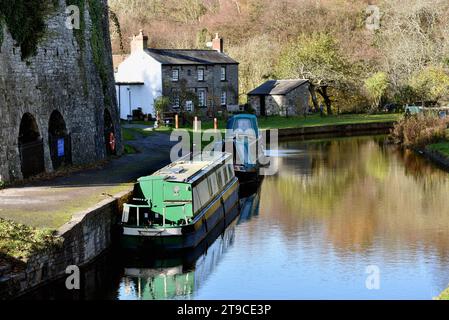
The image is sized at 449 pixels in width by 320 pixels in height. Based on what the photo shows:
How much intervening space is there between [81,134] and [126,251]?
911 cm

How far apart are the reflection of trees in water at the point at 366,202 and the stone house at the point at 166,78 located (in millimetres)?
15765

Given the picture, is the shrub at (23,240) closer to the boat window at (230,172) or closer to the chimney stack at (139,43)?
the boat window at (230,172)

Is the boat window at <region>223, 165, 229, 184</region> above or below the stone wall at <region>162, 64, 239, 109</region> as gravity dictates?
below

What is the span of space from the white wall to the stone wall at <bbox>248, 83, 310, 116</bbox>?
9.89m

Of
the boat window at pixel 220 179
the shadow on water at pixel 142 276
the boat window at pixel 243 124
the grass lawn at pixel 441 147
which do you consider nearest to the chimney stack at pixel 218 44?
the grass lawn at pixel 441 147

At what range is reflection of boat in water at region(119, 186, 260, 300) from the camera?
17.6 metres

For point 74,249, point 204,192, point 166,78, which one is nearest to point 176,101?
point 166,78

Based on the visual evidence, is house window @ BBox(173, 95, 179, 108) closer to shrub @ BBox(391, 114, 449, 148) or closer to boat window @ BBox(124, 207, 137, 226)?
shrub @ BBox(391, 114, 449, 148)

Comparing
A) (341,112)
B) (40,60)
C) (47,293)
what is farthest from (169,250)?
(341,112)

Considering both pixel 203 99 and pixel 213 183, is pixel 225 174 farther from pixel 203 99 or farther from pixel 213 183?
pixel 203 99

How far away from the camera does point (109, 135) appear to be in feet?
102

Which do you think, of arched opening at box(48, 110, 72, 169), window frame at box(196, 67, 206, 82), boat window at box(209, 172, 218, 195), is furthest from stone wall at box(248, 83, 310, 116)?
boat window at box(209, 172, 218, 195)

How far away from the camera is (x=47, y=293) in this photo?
1598cm
